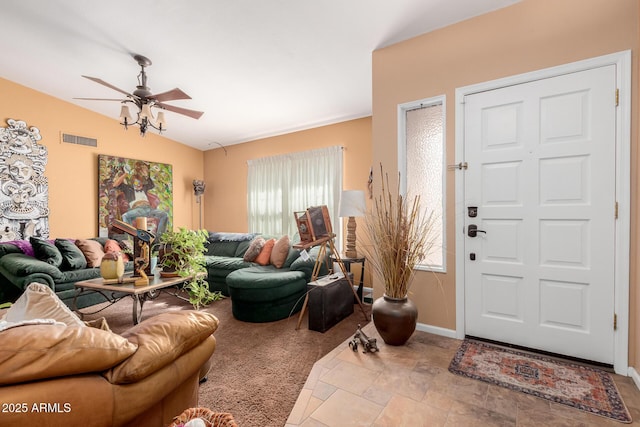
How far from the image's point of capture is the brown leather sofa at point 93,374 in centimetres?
78

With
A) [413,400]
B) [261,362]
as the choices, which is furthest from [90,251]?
[413,400]

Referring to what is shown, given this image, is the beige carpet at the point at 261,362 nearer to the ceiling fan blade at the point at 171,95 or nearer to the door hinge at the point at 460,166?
the door hinge at the point at 460,166

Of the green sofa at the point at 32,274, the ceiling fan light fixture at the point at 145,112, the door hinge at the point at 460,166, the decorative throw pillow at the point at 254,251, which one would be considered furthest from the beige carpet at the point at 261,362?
the ceiling fan light fixture at the point at 145,112

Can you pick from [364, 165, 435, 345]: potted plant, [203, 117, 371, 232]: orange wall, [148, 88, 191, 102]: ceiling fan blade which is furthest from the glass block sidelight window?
[148, 88, 191, 102]: ceiling fan blade

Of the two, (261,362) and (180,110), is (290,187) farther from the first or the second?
(261,362)

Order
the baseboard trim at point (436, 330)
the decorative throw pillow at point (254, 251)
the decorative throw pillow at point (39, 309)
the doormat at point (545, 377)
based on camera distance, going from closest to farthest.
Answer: the decorative throw pillow at point (39, 309) → the doormat at point (545, 377) → the baseboard trim at point (436, 330) → the decorative throw pillow at point (254, 251)

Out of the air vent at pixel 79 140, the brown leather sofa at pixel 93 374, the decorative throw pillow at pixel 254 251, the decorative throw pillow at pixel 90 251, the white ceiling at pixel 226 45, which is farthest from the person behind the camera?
the air vent at pixel 79 140

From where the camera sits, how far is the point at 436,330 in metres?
2.71

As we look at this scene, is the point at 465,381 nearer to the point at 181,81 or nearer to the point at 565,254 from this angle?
the point at 565,254

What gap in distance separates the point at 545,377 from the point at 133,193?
19.5ft

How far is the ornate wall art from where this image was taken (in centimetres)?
394

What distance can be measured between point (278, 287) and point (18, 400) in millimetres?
2509

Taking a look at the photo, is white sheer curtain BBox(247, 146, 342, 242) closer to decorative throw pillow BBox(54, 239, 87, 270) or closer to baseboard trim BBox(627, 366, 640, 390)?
decorative throw pillow BBox(54, 239, 87, 270)

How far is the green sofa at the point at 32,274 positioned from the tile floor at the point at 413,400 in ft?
10.8
